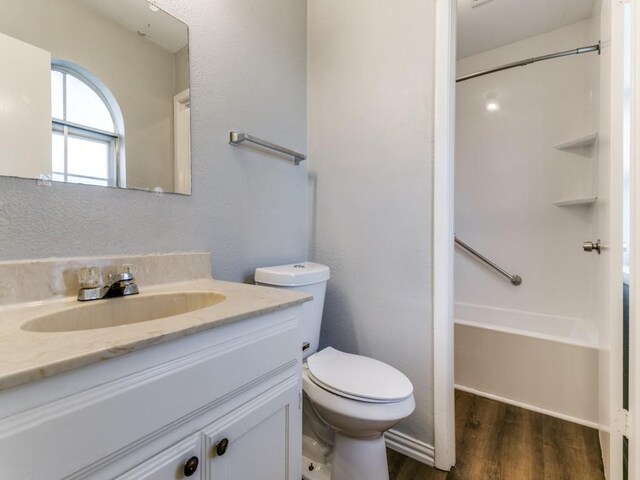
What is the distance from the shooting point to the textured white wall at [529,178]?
6.79 feet

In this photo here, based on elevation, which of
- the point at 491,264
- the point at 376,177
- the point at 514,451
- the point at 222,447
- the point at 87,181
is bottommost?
the point at 514,451

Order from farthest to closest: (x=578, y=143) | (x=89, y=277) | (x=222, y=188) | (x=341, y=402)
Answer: (x=578, y=143), (x=222, y=188), (x=341, y=402), (x=89, y=277)

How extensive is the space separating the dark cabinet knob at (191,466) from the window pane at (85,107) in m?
0.90

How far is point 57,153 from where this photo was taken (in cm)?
80

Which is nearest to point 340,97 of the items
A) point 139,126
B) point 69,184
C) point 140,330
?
point 139,126

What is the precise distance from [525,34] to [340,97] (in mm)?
1679

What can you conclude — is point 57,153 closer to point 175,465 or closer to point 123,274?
point 123,274

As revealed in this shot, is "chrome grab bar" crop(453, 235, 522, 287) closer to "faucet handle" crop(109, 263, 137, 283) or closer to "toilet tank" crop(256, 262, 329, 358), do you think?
"toilet tank" crop(256, 262, 329, 358)

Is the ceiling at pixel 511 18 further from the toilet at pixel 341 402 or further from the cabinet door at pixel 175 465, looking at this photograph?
the cabinet door at pixel 175 465

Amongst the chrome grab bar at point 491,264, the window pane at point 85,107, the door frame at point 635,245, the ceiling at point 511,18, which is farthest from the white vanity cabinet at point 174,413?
the ceiling at point 511,18

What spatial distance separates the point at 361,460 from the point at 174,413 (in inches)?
32.6

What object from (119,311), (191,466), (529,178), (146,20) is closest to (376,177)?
(146,20)

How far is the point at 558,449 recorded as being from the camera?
1376mm

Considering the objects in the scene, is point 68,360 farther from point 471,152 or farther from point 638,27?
point 471,152
